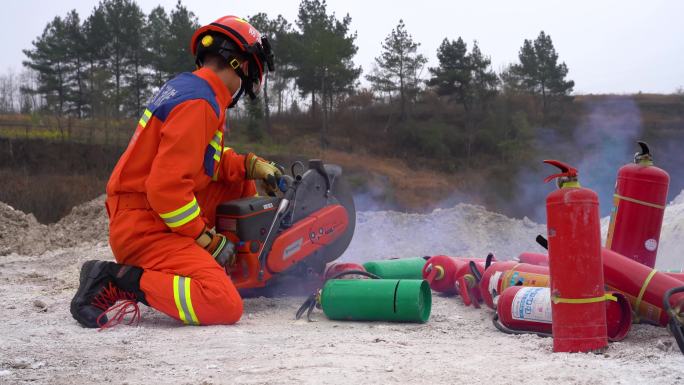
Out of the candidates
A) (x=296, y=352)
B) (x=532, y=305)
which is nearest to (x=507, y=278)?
(x=532, y=305)

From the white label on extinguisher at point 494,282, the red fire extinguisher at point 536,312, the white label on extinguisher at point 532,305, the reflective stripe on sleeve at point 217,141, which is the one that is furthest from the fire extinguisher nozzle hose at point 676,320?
the reflective stripe on sleeve at point 217,141

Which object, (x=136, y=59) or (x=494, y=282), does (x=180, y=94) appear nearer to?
(x=494, y=282)

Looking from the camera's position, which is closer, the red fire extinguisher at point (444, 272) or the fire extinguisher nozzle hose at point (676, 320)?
the fire extinguisher nozzle hose at point (676, 320)

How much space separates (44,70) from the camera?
35438mm

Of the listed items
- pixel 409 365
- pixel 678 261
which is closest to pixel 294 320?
pixel 409 365

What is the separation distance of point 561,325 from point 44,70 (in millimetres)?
36796

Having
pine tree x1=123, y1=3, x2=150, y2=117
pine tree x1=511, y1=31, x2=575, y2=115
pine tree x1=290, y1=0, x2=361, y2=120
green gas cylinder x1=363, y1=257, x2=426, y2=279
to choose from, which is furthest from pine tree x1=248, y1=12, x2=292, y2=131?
green gas cylinder x1=363, y1=257, x2=426, y2=279

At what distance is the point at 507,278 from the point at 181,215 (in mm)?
2238

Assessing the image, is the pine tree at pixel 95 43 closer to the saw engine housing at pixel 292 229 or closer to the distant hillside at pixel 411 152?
the distant hillside at pixel 411 152

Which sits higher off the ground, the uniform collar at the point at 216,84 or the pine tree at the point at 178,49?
the pine tree at the point at 178,49

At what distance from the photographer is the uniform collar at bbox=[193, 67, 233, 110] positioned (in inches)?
184

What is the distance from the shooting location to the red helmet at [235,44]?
188 inches

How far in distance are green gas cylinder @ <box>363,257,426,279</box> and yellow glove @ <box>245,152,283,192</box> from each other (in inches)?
46.6

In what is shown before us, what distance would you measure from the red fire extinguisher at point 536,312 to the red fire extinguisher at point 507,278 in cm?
43
